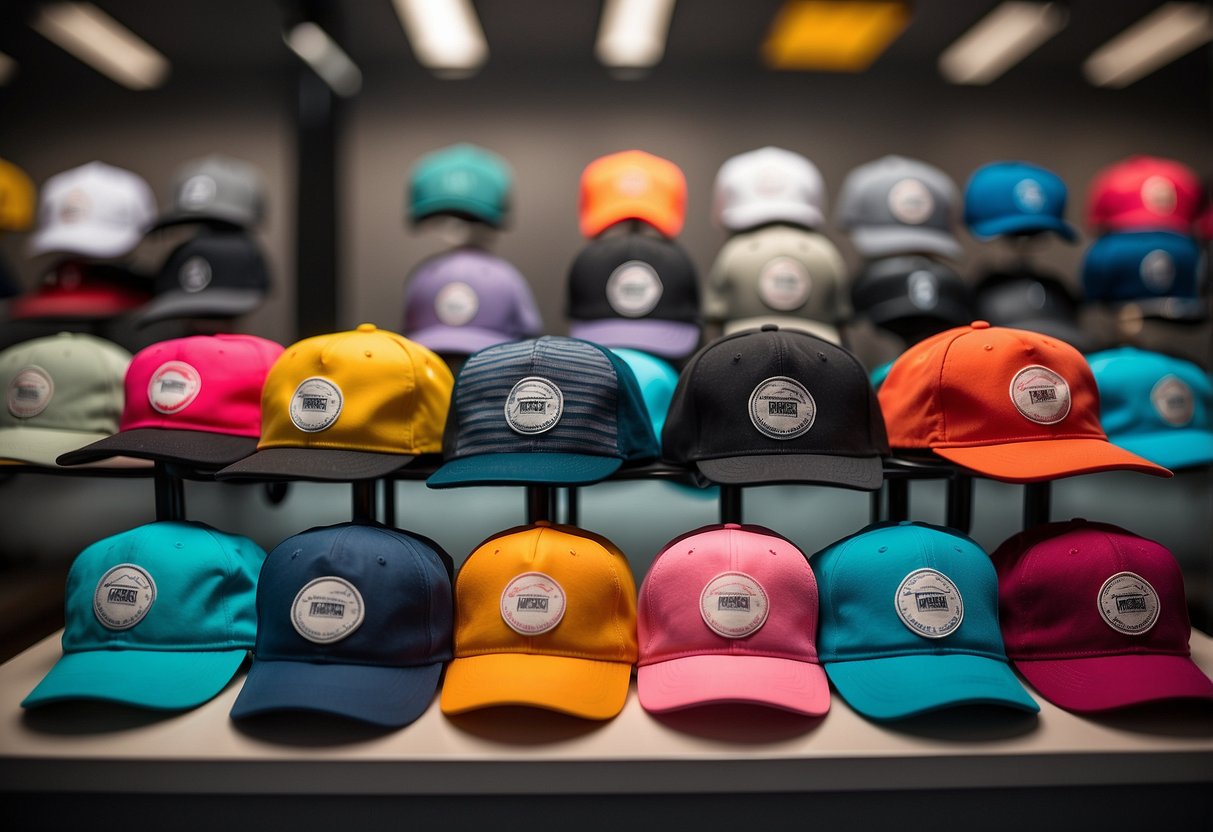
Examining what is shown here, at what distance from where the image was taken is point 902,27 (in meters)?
2.39

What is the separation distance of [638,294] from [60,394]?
1244mm

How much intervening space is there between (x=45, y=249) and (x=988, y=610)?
2.55 metres

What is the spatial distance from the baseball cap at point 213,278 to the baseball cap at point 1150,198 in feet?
8.05

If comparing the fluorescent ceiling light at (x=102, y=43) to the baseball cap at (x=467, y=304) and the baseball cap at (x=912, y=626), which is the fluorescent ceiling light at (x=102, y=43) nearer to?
the baseball cap at (x=467, y=304)

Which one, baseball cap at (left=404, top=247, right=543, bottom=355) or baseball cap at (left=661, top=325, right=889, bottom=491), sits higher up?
baseball cap at (left=404, top=247, right=543, bottom=355)

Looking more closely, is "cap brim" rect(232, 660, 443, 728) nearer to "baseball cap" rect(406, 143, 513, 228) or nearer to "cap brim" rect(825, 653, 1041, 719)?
"cap brim" rect(825, 653, 1041, 719)

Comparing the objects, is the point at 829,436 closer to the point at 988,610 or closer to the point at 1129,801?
the point at 988,610

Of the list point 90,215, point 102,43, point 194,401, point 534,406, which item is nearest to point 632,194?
point 534,406

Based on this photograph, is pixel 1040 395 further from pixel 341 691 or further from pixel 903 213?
pixel 341 691

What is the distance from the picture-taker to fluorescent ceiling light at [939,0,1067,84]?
7.65 feet

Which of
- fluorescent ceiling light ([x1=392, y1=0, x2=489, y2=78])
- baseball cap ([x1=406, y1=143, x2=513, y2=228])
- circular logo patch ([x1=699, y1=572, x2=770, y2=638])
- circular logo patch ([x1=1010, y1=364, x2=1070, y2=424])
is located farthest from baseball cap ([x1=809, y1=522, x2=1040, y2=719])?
fluorescent ceiling light ([x1=392, y1=0, x2=489, y2=78])

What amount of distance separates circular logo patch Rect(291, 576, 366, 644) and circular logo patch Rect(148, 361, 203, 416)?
1.65ft

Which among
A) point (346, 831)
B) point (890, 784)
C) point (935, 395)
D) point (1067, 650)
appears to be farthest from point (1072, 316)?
point (346, 831)

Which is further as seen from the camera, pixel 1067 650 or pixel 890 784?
pixel 1067 650
